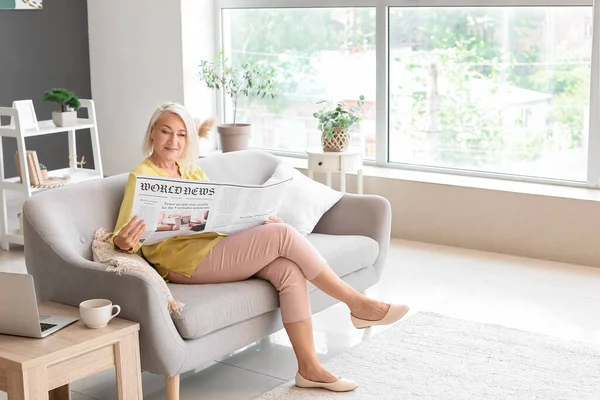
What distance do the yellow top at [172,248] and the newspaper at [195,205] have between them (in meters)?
0.04

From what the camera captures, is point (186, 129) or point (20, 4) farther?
point (20, 4)

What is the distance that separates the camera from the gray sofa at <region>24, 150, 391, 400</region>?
2.92 m

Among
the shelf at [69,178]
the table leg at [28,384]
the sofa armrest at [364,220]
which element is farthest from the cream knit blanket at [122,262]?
the shelf at [69,178]

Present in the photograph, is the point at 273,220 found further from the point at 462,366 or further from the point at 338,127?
the point at 338,127

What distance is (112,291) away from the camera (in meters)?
2.99

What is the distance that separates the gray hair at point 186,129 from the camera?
3.44 meters

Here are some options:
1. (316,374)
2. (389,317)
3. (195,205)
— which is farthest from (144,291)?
(389,317)

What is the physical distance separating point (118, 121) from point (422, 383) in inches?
167

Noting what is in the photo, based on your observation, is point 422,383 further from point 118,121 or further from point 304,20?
point 118,121

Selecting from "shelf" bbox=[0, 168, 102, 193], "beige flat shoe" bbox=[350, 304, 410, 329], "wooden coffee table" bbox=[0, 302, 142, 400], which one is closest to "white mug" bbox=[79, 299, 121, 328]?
"wooden coffee table" bbox=[0, 302, 142, 400]

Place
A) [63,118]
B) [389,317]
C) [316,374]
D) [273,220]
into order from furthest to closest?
1. [63,118]
2. [273,220]
3. [389,317]
4. [316,374]

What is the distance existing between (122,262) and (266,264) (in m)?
0.56

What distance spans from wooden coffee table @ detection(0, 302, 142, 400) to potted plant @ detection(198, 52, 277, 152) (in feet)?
10.4

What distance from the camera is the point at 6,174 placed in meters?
6.50
